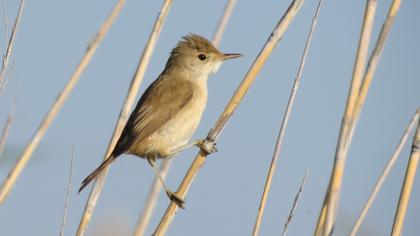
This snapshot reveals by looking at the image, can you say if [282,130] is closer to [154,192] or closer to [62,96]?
[154,192]

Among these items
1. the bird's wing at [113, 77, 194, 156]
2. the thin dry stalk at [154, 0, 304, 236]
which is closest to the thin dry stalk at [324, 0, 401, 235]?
the thin dry stalk at [154, 0, 304, 236]

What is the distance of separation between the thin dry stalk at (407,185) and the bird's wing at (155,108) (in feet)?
4.89

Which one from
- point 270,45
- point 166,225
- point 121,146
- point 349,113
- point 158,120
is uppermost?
point 270,45

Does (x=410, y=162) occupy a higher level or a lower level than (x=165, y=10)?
lower

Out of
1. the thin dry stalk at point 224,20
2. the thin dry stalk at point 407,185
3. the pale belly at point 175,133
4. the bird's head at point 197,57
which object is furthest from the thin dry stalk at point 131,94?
the thin dry stalk at point 407,185

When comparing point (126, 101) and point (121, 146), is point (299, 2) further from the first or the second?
point (121, 146)

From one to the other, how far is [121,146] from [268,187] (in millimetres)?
941

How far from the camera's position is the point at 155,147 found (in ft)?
12.1

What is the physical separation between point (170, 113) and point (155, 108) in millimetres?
101

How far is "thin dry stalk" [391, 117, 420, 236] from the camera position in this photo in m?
2.52

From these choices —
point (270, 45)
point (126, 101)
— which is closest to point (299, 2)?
point (270, 45)

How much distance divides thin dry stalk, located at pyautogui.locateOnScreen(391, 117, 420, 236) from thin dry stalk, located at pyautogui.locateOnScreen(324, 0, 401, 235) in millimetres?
287

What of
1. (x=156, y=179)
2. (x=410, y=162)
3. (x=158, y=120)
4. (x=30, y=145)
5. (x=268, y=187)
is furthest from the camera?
(x=158, y=120)

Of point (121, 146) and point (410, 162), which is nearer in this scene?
point (410, 162)
